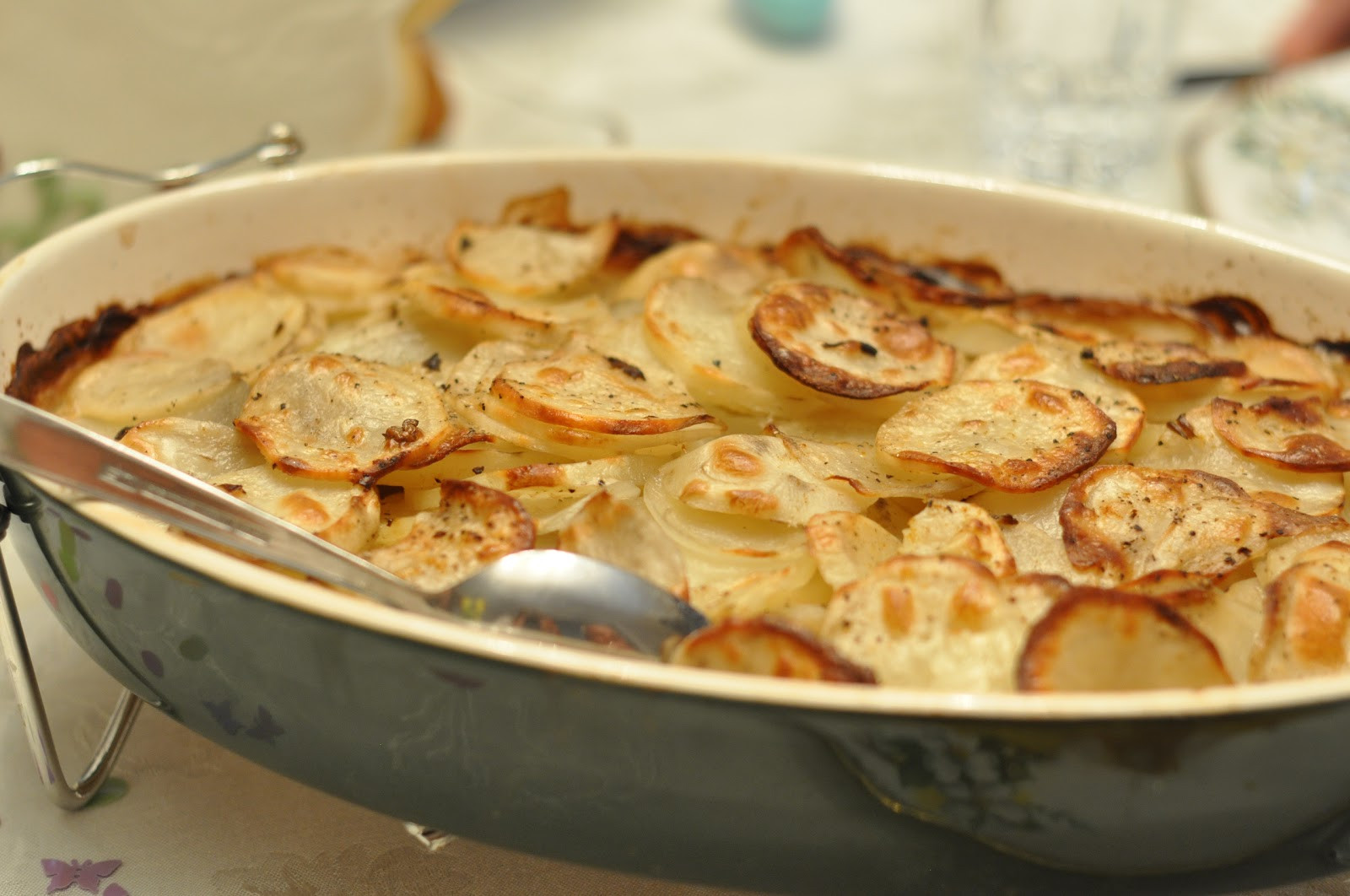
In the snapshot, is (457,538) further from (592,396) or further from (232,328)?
(232,328)

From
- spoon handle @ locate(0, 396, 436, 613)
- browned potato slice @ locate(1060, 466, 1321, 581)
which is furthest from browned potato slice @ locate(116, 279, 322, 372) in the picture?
browned potato slice @ locate(1060, 466, 1321, 581)

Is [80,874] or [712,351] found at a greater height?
[712,351]

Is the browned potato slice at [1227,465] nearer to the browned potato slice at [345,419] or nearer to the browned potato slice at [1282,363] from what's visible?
the browned potato slice at [1282,363]

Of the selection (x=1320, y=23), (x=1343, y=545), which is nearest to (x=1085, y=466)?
Answer: (x=1343, y=545)

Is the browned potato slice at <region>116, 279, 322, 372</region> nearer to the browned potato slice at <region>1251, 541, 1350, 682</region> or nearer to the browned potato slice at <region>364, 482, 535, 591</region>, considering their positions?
the browned potato slice at <region>364, 482, 535, 591</region>

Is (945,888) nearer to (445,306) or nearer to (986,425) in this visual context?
(986,425)

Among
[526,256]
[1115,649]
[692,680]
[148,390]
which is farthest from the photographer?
[526,256]

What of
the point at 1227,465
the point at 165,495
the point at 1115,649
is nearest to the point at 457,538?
the point at 165,495

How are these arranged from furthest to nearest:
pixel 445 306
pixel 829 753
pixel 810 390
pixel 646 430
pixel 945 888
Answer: pixel 445 306 < pixel 810 390 < pixel 646 430 < pixel 945 888 < pixel 829 753
